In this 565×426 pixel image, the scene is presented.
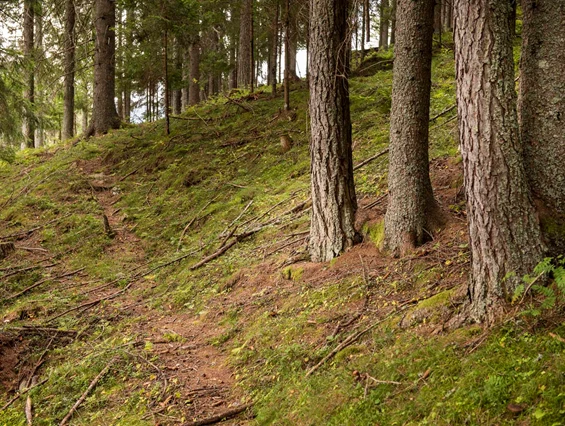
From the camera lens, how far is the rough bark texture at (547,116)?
12.5 ft

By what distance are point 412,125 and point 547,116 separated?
2.06m

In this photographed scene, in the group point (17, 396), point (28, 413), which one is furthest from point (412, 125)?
point (17, 396)

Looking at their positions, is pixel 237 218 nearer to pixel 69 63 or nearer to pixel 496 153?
pixel 496 153

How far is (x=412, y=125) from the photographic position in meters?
5.85

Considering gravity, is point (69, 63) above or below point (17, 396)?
above

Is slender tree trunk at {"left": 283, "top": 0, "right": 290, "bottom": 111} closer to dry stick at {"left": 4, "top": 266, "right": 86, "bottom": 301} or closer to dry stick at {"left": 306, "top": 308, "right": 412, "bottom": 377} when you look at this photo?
dry stick at {"left": 4, "top": 266, "right": 86, "bottom": 301}

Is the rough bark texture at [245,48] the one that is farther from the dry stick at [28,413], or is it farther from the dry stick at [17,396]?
the dry stick at [28,413]

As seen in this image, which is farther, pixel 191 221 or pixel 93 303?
pixel 191 221

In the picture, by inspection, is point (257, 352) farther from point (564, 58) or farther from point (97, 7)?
point (97, 7)

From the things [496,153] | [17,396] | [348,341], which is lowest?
[17,396]

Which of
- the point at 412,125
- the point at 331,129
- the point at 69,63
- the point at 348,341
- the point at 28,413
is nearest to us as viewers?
the point at 348,341

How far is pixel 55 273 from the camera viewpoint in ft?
30.7

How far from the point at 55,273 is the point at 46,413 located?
181 inches

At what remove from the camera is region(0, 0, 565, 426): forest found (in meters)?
3.65
